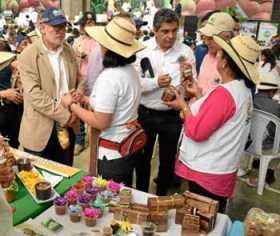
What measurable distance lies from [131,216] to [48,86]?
1.03 meters

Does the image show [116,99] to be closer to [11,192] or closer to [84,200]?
[84,200]

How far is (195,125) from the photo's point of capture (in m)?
1.77

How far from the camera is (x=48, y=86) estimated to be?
2178 mm

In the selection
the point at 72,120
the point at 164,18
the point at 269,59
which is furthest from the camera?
the point at 269,59

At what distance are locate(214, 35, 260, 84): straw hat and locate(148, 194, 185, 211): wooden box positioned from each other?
0.67 meters

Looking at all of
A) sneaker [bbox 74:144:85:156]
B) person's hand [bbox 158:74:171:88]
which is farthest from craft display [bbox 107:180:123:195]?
sneaker [bbox 74:144:85:156]

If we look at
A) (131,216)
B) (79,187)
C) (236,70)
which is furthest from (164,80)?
(131,216)

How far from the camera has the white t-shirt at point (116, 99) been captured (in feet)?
5.97

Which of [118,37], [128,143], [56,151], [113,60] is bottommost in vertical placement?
[56,151]

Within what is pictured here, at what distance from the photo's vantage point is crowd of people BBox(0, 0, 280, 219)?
1.77 metres

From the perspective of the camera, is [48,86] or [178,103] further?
[48,86]

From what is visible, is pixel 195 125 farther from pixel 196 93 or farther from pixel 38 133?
pixel 38 133

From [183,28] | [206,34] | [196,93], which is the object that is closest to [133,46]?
[196,93]

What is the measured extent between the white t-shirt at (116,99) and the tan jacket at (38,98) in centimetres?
35
